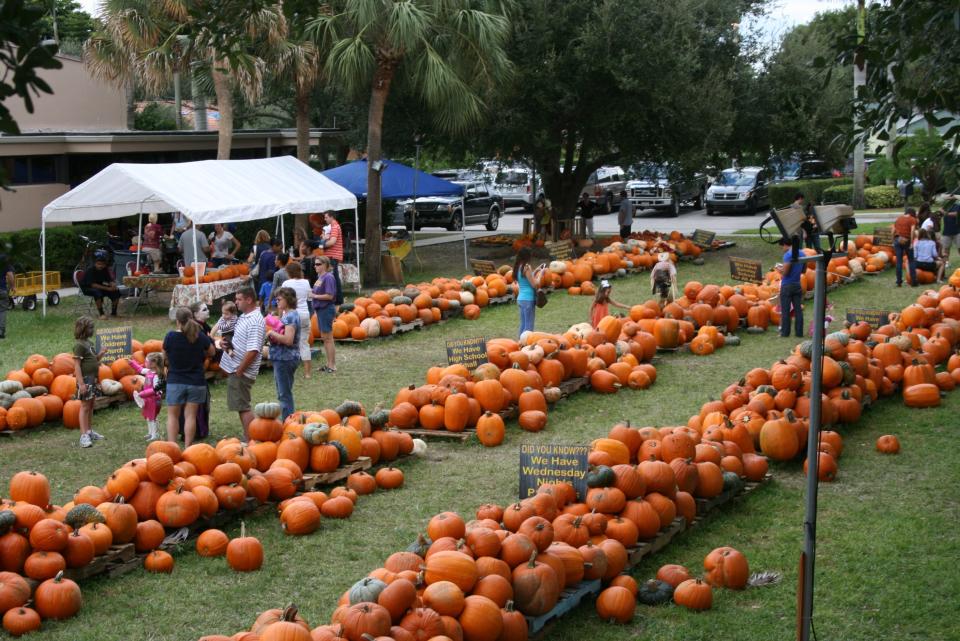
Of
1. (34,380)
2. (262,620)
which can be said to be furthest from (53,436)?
(262,620)

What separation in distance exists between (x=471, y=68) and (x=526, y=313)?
8.67 m

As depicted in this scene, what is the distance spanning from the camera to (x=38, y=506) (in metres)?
7.40

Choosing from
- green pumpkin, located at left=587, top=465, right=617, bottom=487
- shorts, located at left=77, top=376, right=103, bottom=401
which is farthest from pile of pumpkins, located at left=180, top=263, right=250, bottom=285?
green pumpkin, located at left=587, top=465, right=617, bottom=487

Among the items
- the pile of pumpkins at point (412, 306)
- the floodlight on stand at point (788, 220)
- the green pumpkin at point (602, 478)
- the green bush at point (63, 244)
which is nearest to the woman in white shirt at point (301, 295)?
the pile of pumpkins at point (412, 306)

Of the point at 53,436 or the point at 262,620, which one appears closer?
the point at 262,620

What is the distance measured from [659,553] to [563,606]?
56.0 inches

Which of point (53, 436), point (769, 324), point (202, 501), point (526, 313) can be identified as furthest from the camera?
point (769, 324)

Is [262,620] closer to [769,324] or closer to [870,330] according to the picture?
[870,330]

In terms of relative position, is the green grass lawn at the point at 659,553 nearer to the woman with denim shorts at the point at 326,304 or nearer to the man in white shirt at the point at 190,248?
the woman with denim shorts at the point at 326,304

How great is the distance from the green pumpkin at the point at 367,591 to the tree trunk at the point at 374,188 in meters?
17.5

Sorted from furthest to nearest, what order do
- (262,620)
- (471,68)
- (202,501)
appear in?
1. (471,68)
2. (202,501)
3. (262,620)

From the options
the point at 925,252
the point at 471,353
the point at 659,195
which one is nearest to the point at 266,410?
the point at 471,353

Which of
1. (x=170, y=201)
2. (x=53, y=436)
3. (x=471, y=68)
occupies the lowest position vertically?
(x=53, y=436)

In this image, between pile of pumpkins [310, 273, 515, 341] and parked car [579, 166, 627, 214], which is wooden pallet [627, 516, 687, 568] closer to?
pile of pumpkins [310, 273, 515, 341]
